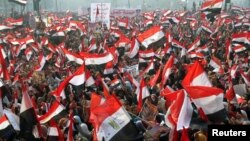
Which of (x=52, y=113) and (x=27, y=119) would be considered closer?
(x=27, y=119)

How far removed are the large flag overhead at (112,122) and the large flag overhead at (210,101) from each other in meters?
1.45

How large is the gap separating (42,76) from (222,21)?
1776cm

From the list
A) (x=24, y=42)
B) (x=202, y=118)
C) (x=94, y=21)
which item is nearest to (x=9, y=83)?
(x=202, y=118)

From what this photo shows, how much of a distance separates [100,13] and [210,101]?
2117cm

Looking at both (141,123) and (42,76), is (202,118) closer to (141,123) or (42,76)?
(141,123)

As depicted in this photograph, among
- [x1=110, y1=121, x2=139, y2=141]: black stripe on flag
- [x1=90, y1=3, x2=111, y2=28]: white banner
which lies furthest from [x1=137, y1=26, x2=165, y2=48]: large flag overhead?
[x1=110, y1=121, x2=139, y2=141]: black stripe on flag

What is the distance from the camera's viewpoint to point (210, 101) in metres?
8.45

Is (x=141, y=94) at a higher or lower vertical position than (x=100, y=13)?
lower

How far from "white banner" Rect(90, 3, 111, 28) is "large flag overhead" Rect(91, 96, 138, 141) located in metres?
21.1

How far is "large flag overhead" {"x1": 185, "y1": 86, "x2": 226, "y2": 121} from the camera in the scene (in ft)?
27.6

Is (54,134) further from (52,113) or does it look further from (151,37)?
(151,37)
